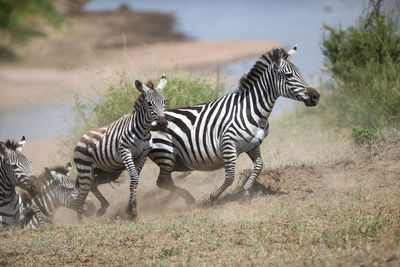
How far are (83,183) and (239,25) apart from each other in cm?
2854

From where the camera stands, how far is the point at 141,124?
8.42 meters

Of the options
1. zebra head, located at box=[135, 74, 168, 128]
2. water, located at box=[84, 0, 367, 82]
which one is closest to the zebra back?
zebra head, located at box=[135, 74, 168, 128]

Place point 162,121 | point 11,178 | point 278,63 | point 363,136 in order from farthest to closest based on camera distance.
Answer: point 363,136 → point 11,178 → point 278,63 → point 162,121

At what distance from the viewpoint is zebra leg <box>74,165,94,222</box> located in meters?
9.24

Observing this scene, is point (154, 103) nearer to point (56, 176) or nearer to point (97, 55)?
point (56, 176)

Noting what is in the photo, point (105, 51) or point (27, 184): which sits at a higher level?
point (105, 51)

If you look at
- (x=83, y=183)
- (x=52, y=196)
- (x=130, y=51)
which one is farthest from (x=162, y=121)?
(x=130, y=51)

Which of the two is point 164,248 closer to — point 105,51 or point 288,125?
point 288,125

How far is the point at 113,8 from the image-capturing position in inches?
1594

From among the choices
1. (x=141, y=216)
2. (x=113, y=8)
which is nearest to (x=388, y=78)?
(x=141, y=216)

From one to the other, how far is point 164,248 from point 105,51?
73.8 ft

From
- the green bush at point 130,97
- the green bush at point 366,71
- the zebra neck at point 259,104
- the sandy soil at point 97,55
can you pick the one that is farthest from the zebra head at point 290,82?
the sandy soil at point 97,55

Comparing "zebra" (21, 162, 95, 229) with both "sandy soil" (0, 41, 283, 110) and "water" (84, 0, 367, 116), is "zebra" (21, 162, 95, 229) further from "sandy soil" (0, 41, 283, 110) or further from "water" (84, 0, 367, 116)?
"water" (84, 0, 367, 116)

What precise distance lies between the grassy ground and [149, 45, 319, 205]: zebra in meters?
0.68
